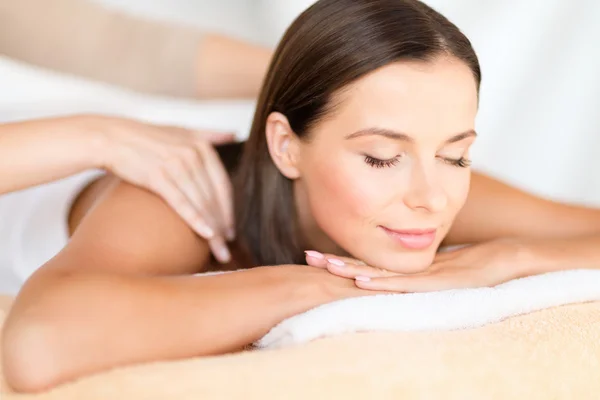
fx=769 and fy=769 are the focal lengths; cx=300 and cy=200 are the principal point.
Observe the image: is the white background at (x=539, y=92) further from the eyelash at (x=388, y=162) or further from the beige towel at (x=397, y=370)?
the beige towel at (x=397, y=370)

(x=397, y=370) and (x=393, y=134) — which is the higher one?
(x=393, y=134)

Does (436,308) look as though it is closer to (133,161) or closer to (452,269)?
(452,269)

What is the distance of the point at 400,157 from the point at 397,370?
374 mm

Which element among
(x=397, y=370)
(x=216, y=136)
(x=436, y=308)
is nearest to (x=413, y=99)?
(x=436, y=308)

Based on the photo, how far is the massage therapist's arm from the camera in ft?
2.87

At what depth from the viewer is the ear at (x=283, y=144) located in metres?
1.29

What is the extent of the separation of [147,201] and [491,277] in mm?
574

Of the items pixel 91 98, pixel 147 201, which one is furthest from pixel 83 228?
pixel 91 98

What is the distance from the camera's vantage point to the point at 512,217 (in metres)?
1.46

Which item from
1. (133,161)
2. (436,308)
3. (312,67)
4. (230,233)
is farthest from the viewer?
(230,233)

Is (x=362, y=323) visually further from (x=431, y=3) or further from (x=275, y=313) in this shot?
(x=431, y=3)

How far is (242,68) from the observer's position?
201 cm

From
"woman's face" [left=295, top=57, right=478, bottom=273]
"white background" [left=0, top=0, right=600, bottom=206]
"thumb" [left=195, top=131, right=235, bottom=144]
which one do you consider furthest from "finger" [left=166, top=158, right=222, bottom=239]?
"white background" [left=0, top=0, right=600, bottom=206]

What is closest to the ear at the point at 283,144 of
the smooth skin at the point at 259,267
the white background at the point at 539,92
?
the smooth skin at the point at 259,267
